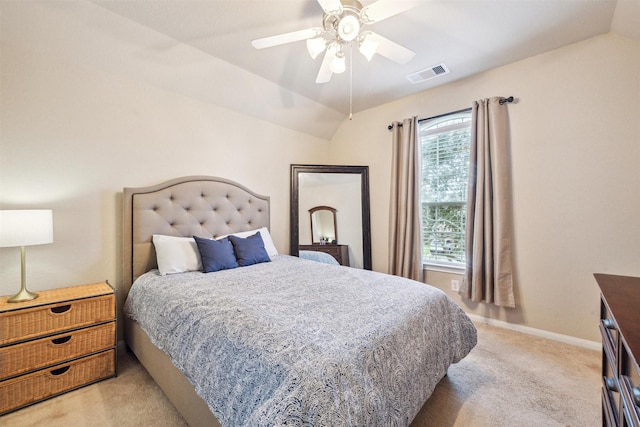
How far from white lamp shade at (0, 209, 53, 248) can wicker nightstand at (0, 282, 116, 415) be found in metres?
0.40

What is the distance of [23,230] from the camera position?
1.67 meters

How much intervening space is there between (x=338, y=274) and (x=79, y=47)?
271cm

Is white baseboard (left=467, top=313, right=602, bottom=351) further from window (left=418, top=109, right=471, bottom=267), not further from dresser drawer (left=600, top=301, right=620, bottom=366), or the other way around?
dresser drawer (left=600, top=301, right=620, bottom=366)

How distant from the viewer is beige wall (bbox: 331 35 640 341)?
85.9 inches

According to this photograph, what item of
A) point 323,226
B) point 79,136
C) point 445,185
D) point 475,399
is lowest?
point 475,399

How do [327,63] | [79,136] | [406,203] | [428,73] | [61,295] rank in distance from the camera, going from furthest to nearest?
1. [406,203]
2. [428,73]
3. [79,136]
4. [327,63]
5. [61,295]

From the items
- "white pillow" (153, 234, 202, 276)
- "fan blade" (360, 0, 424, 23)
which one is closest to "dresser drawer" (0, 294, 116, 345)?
"white pillow" (153, 234, 202, 276)

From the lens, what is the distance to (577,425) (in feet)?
4.91

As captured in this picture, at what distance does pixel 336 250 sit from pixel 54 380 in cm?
284

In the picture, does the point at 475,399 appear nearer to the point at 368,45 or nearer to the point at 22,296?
the point at 368,45

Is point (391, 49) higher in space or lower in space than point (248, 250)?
higher

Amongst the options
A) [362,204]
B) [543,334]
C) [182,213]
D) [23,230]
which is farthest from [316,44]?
[543,334]

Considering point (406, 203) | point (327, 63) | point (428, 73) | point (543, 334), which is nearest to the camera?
point (327, 63)

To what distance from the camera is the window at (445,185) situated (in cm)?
308
